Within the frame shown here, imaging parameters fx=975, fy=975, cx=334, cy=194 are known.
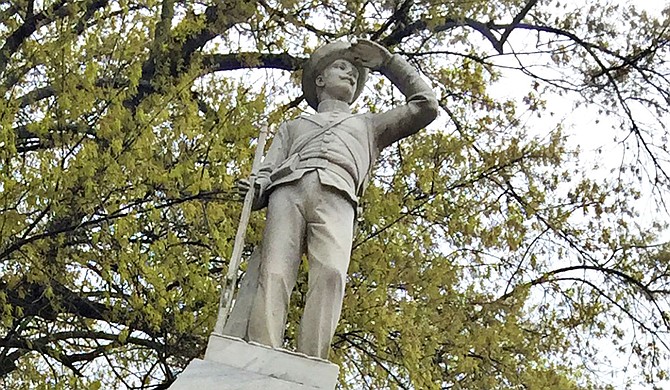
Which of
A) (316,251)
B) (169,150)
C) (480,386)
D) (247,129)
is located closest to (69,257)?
(169,150)

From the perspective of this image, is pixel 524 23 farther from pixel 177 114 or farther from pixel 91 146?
pixel 91 146

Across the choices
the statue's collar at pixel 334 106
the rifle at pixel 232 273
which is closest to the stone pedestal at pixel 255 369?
the rifle at pixel 232 273

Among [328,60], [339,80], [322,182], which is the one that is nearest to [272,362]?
[322,182]

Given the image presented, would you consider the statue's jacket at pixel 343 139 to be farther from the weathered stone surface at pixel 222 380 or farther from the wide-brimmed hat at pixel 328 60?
the weathered stone surface at pixel 222 380

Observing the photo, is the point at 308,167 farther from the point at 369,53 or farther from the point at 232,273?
the point at 369,53

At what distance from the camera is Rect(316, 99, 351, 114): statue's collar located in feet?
17.4

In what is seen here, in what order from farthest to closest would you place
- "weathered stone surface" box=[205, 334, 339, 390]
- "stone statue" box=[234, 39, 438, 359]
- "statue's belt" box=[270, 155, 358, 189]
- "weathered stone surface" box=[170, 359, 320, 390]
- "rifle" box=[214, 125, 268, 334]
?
1. "statue's belt" box=[270, 155, 358, 189]
2. "stone statue" box=[234, 39, 438, 359]
3. "rifle" box=[214, 125, 268, 334]
4. "weathered stone surface" box=[205, 334, 339, 390]
5. "weathered stone surface" box=[170, 359, 320, 390]

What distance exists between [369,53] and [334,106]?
0.36m

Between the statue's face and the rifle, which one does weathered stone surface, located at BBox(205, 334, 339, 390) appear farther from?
the statue's face

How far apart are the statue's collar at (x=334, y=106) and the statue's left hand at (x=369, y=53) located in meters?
0.27

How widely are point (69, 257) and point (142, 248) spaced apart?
572 mm

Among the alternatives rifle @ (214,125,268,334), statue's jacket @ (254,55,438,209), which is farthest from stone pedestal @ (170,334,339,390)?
statue's jacket @ (254,55,438,209)

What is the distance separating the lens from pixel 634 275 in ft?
33.2

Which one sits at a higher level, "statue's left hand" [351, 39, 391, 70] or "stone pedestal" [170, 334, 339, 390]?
"statue's left hand" [351, 39, 391, 70]
